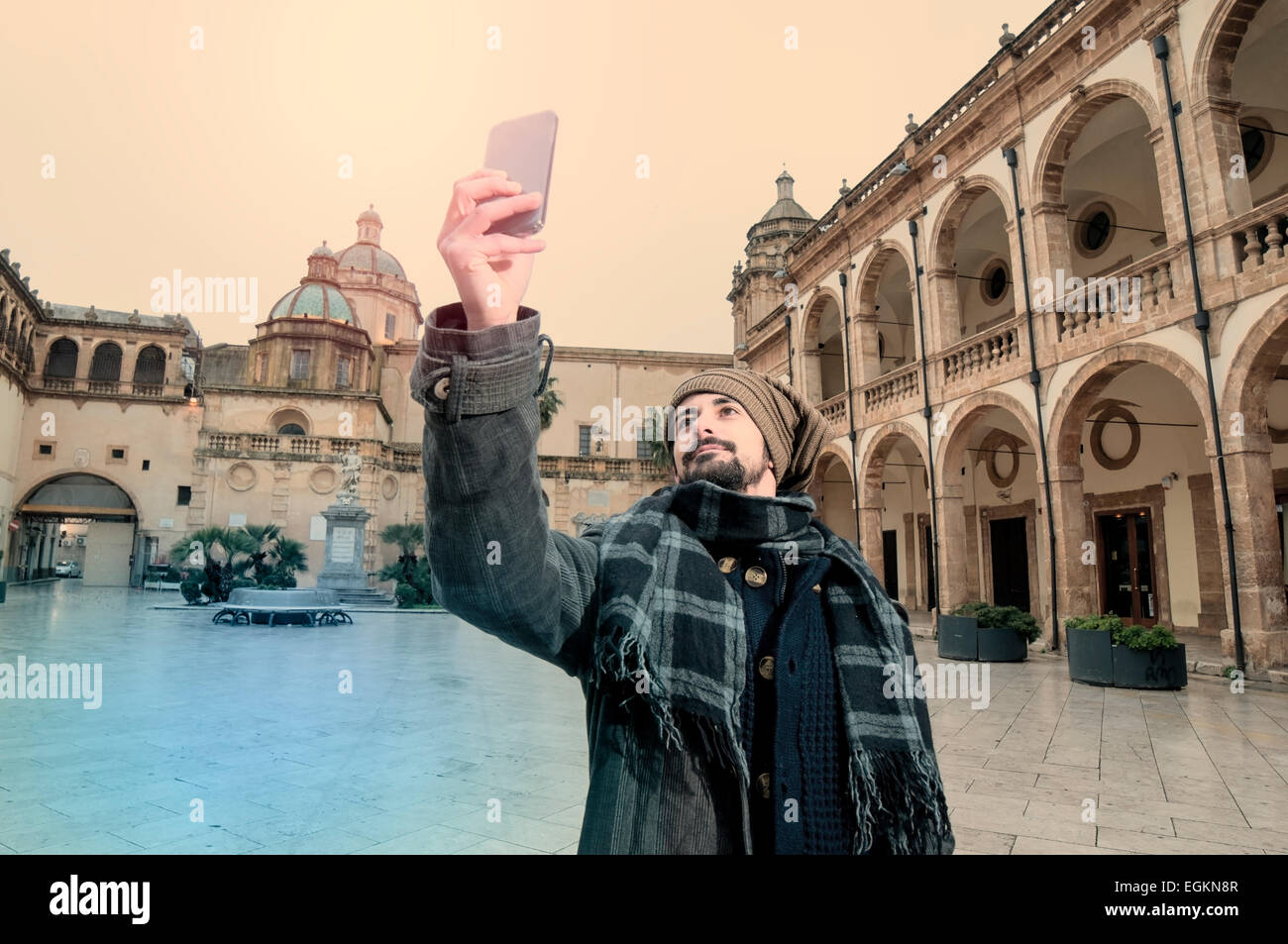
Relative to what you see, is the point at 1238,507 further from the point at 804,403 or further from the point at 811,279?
the point at 811,279

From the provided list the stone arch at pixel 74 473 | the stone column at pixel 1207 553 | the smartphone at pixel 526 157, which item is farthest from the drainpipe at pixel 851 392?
the stone arch at pixel 74 473

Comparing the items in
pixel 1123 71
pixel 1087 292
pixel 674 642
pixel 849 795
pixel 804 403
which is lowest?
pixel 849 795

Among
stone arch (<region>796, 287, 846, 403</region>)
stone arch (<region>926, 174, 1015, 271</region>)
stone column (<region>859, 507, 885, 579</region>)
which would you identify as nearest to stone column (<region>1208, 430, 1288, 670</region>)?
stone arch (<region>926, 174, 1015, 271</region>)

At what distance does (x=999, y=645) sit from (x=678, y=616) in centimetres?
1250

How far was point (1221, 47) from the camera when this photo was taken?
33.5 ft

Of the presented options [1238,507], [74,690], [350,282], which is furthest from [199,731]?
[350,282]

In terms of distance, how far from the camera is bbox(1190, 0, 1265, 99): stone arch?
9922 millimetres

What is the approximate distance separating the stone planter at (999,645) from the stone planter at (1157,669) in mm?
Result: 2761

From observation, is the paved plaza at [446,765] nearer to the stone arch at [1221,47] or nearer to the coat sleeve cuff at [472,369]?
the coat sleeve cuff at [472,369]

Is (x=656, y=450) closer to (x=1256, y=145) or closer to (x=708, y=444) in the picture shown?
(x=1256, y=145)

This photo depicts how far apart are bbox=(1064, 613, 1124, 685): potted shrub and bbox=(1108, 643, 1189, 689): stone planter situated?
0.24m

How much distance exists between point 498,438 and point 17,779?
5.77 meters

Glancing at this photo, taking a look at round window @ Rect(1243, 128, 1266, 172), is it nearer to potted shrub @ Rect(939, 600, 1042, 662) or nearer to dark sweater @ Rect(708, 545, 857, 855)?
potted shrub @ Rect(939, 600, 1042, 662)

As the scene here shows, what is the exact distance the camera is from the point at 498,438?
1087 mm
